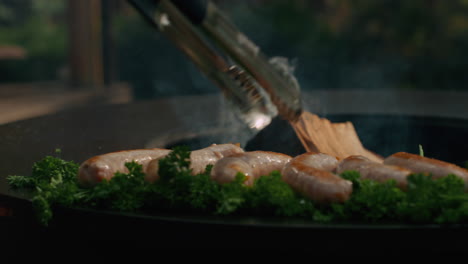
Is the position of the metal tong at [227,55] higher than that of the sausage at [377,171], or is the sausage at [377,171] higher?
the metal tong at [227,55]

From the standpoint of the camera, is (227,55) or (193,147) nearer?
(227,55)

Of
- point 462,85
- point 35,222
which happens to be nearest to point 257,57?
point 35,222

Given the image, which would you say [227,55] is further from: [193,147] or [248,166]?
[193,147]

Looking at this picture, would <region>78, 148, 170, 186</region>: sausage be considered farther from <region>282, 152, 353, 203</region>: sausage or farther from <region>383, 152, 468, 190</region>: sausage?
<region>383, 152, 468, 190</region>: sausage

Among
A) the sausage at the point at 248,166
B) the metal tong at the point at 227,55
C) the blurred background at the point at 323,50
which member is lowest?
the sausage at the point at 248,166

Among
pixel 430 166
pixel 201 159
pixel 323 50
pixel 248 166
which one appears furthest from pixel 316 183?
pixel 323 50

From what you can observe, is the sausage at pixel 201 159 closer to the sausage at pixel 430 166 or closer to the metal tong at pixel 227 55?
the metal tong at pixel 227 55

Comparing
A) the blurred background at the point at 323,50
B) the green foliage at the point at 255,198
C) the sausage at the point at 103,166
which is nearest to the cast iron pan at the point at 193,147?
the green foliage at the point at 255,198
